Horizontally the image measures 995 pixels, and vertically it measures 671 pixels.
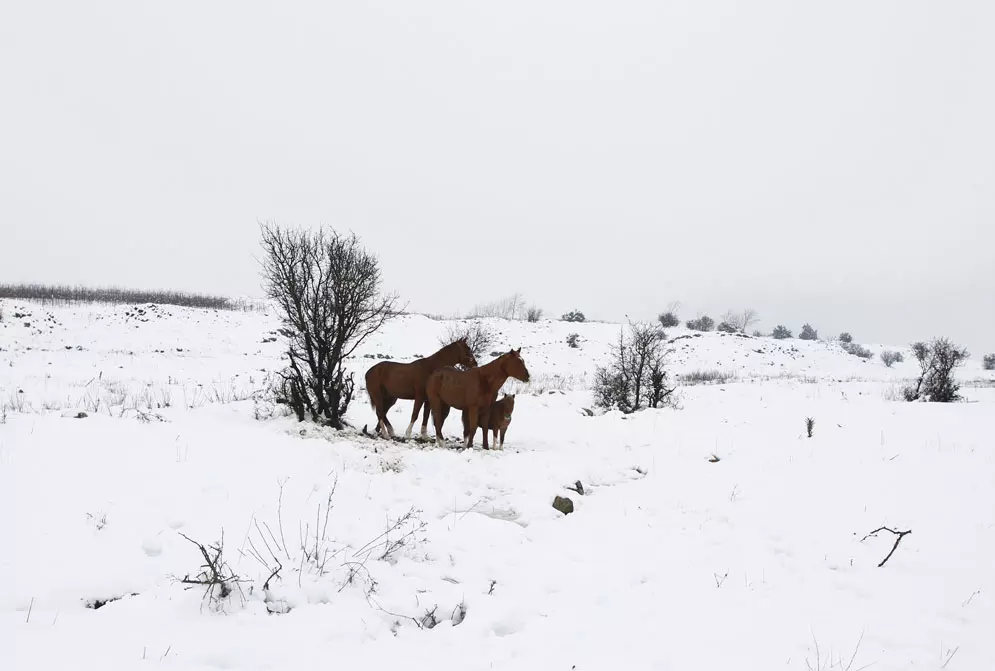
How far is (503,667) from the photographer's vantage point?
10.2 feet

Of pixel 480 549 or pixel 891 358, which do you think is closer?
pixel 480 549

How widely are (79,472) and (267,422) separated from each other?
11.0 ft

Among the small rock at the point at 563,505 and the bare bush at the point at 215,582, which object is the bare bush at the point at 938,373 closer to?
the small rock at the point at 563,505

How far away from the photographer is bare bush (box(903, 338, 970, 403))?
58.6 feet

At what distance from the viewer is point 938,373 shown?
18578mm

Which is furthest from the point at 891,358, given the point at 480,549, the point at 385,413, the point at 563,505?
the point at 480,549

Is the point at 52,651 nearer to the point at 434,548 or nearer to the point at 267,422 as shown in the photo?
the point at 434,548

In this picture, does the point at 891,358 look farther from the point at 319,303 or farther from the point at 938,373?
the point at 319,303

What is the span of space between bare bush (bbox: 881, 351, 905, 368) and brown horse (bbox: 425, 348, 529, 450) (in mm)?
48512

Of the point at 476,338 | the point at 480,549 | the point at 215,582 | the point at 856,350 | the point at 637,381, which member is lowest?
the point at 480,549

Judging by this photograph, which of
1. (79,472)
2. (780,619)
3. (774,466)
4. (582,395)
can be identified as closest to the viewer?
(780,619)

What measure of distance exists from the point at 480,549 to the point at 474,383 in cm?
334

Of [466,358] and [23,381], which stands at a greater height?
[466,358]

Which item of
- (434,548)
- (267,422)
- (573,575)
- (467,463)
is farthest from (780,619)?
(267,422)
